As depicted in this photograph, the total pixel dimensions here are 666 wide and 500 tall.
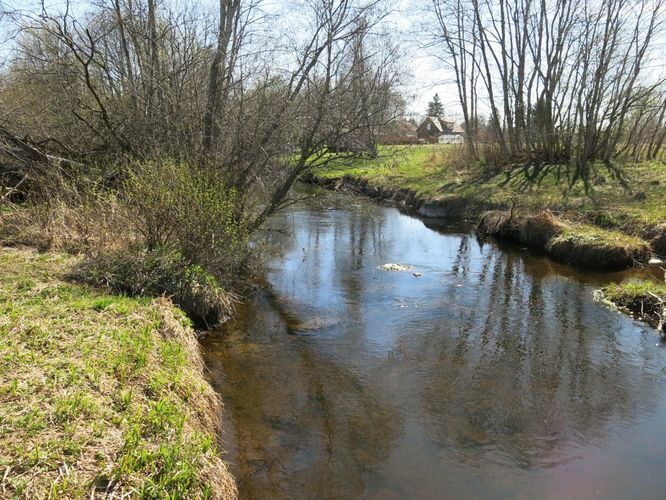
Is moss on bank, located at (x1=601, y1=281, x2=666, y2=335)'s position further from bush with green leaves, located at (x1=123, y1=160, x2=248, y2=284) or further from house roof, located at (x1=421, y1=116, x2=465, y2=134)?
house roof, located at (x1=421, y1=116, x2=465, y2=134)

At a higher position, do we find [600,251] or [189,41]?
[189,41]

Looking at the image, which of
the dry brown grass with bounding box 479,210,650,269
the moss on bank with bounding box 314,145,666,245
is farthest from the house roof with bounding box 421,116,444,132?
the dry brown grass with bounding box 479,210,650,269

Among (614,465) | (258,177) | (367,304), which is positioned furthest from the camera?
(258,177)

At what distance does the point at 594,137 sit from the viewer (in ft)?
70.7

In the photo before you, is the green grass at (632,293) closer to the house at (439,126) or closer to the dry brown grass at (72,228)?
the dry brown grass at (72,228)

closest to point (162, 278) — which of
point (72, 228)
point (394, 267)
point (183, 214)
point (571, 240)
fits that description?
point (183, 214)

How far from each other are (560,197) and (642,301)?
920 centimetres

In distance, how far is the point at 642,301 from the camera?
984cm

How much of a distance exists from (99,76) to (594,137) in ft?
62.5

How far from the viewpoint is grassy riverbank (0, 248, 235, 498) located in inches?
132

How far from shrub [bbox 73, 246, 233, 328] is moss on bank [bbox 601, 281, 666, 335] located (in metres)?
7.71

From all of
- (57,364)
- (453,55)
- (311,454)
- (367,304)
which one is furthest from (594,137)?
(57,364)

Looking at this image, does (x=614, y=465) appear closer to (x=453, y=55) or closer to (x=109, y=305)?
(x=109, y=305)

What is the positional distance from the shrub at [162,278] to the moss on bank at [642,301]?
7705 mm
